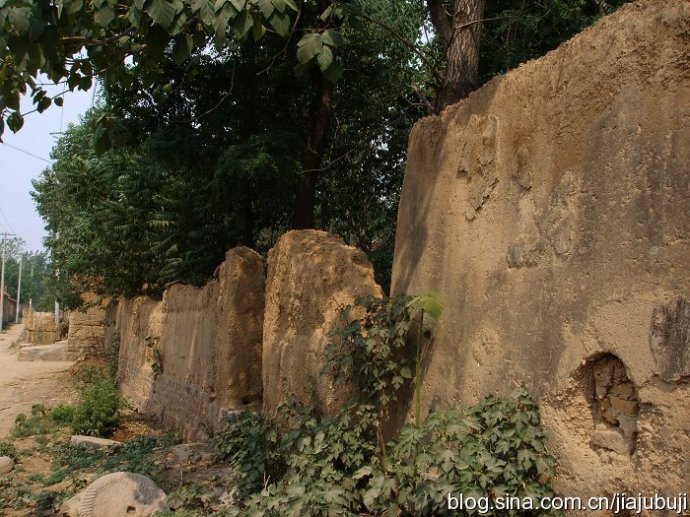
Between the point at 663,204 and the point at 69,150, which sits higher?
the point at 69,150

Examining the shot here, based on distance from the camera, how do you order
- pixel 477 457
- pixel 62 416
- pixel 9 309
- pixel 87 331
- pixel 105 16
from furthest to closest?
pixel 9 309 → pixel 87 331 → pixel 62 416 → pixel 105 16 → pixel 477 457

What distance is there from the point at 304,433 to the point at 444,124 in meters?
2.40

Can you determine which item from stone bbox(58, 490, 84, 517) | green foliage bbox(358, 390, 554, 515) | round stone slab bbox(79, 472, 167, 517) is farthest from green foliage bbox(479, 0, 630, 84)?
stone bbox(58, 490, 84, 517)

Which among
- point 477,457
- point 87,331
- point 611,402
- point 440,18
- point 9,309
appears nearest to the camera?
point 611,402

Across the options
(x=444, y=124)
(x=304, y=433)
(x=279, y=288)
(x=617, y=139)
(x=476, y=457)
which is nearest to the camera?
(x=617, y=139)

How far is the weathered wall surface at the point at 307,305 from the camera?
5.73m

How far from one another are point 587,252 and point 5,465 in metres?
7.58

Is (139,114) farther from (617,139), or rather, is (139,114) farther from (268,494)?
(617,139)

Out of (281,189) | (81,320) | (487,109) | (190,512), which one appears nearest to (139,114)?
(281,189)

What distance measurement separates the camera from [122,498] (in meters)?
5.82

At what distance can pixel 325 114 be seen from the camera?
34.8ft

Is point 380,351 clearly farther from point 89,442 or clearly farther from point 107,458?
point 89,442

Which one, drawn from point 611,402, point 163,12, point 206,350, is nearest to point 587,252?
point 611,402

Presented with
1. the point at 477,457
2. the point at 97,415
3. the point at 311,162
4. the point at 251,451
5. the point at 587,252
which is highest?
the point at 311,162
